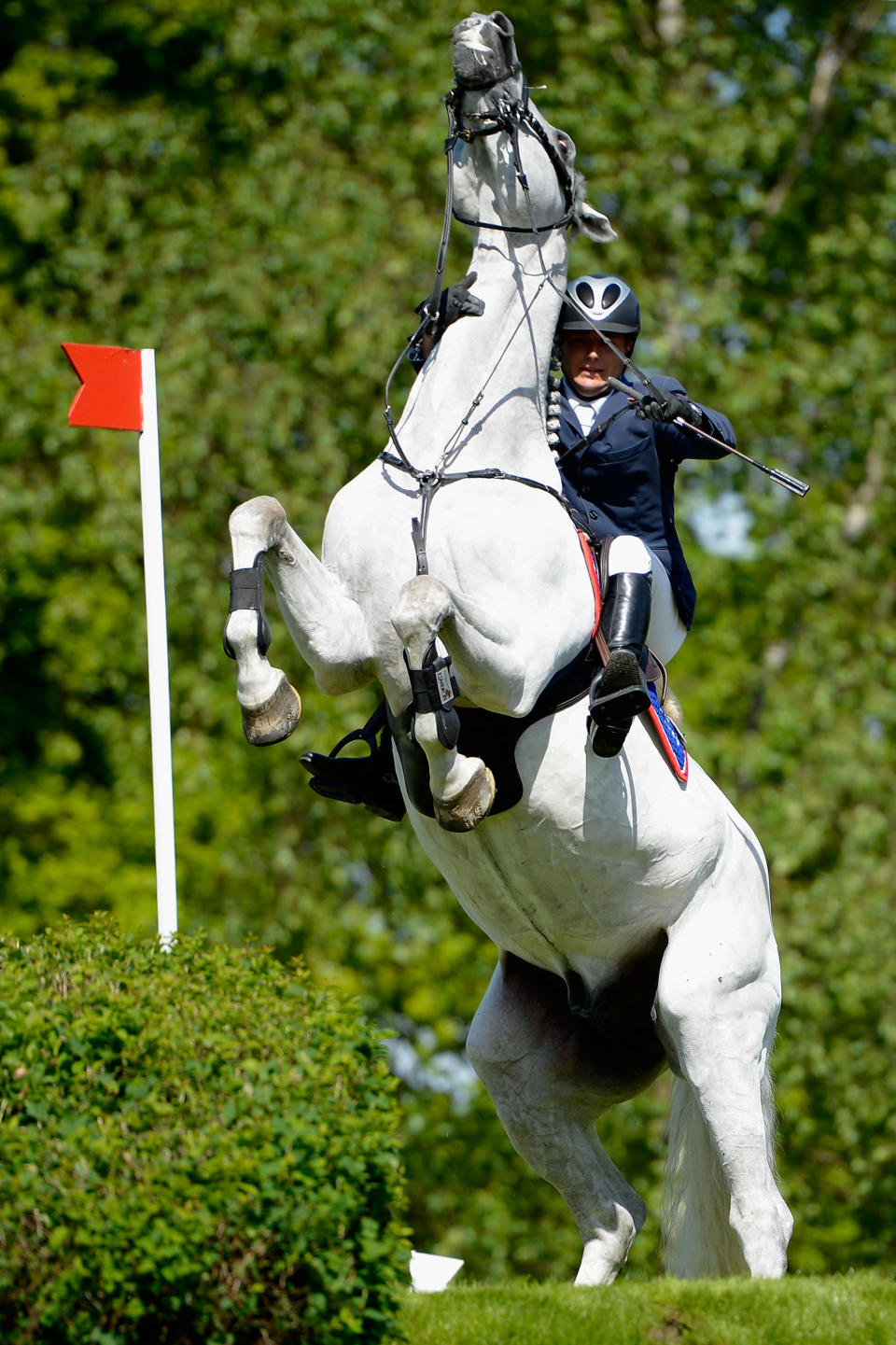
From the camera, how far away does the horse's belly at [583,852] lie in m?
4.96

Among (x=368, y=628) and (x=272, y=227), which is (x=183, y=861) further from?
(x=368, y=628)

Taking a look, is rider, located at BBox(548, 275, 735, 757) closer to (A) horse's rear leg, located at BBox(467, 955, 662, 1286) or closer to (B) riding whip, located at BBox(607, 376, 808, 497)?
(B) riding whip, located at BBox(607, 376, 808, 497)

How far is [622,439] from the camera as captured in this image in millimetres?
5207

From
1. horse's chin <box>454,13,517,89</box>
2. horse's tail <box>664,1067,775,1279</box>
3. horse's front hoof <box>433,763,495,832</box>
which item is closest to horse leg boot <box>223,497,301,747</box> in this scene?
horse's front hoof <box>433,763,495,832</box>

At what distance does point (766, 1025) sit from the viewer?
5363mm

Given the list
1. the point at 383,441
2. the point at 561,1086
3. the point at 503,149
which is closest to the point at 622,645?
the point at 503,149

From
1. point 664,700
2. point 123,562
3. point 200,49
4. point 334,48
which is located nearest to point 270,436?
point 123,562

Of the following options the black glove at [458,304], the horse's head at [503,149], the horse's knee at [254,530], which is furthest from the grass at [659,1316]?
the horse's head at [503,149]

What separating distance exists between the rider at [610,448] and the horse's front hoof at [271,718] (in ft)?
2.19

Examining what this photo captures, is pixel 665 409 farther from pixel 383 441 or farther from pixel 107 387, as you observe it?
pixel 383 441

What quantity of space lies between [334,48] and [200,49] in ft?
6.99

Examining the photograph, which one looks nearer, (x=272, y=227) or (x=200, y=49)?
(x=272, y=227)

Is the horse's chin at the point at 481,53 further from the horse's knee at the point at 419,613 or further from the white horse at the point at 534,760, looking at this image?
the horse's knee at the point at 419,613

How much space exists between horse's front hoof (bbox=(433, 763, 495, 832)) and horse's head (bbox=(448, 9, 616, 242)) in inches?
63.2
